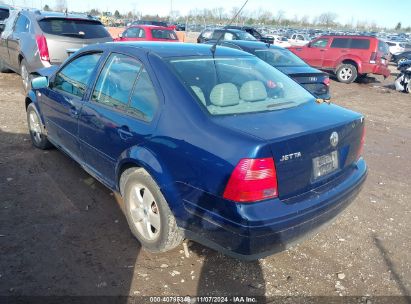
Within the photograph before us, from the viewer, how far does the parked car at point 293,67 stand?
25.6 feet

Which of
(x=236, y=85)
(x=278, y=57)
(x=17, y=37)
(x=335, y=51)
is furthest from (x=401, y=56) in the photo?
(x=236, y=85)

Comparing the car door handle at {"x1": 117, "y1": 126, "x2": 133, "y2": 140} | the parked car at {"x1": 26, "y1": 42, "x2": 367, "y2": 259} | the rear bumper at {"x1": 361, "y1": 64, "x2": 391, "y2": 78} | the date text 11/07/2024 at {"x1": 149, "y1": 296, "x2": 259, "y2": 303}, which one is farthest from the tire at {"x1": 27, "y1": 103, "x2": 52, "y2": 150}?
the rear bumper at {"x1": 361, "y1": 64, "x2": 391, "y2": 78}

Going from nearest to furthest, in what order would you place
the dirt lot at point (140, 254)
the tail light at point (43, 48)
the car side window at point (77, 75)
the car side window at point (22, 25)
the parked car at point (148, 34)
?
the dirt lot at point (140, 254) → the car side window at point (77, 75) → the tail light at point (43, 48) → the car side window at point (22, 25) → the parked car at point (148, 34)

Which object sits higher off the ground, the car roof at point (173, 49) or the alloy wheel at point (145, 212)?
the car roof at point (173, 49)

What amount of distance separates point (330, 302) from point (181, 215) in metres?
1.24

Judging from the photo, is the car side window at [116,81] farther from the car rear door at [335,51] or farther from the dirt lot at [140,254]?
the car rear door at [335,51]

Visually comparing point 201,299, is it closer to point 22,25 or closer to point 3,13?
point 22,25

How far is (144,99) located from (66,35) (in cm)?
551

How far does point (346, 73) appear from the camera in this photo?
14680mm

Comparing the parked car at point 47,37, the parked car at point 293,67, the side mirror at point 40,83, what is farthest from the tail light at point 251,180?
the parked car at point 47,37

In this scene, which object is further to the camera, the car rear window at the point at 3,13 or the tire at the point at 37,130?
the car rear window at the point at 3,13

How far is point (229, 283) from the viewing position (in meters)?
2.80

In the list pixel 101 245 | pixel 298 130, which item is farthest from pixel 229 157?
pixel 101 245

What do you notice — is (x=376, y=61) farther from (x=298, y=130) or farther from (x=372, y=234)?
(x=298, y=130)
